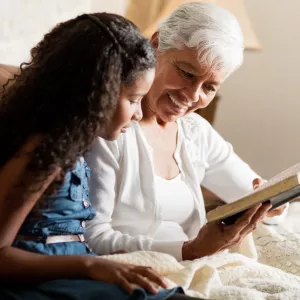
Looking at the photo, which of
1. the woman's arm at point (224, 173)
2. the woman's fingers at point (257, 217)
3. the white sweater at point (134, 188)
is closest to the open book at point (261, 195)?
the woman's fingers at point (257, 217)

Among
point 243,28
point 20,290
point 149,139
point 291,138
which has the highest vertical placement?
point 243,28

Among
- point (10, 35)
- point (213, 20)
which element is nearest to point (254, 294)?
point (213, 20)

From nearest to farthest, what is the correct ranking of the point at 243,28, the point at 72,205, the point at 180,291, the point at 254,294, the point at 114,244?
the point at 180,291, the point at 254,294, the point at 72,205, the point at 114,244, the point at 243,28

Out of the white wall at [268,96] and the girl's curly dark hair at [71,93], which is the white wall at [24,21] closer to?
the girl's curly dark hair at [71,93]

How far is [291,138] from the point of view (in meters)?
3.26

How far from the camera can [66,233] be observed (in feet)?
4.41

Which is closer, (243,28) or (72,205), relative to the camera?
(72,205)

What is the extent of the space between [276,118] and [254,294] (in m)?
2.13

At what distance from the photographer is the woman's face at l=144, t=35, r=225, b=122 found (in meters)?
1.65

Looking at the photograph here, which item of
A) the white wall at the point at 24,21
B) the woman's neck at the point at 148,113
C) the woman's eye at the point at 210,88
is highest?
the white wall at the point at 24,21

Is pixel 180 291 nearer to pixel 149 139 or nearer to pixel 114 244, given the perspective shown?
Answer: pixel 114 244

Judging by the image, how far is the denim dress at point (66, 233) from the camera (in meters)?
1.07

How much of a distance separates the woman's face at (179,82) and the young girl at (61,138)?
0.36 meters

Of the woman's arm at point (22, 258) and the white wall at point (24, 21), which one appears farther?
the white wall at point (24, 21)
